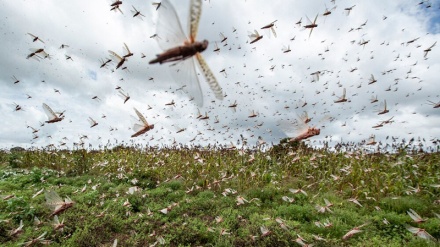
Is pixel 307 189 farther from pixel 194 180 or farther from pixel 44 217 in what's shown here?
pixel 44 217

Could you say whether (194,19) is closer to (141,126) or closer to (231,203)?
(141,126)

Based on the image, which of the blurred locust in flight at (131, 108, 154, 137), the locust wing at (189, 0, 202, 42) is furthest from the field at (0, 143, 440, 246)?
the locust wing at (189, 0, 202, 42)

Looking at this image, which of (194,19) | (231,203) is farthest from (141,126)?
(231,203)

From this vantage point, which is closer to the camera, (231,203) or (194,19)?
(194,19)

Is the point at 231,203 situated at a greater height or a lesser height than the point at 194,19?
lesser

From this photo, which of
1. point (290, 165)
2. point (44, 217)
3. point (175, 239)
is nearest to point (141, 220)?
point (175, 239)

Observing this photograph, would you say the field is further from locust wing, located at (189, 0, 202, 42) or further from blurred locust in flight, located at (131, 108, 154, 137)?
locust wing, located at (189, 0, 202, 42)

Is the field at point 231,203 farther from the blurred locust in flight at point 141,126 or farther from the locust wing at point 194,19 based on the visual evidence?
the locust wing at point 194,19

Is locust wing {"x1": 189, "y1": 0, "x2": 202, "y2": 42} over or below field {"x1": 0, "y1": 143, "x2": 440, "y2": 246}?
over

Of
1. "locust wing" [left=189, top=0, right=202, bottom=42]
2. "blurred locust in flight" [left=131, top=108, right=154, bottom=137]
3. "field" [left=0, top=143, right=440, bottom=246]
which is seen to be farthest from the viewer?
"field" [left=0, top=143, right=440, bottom=246]

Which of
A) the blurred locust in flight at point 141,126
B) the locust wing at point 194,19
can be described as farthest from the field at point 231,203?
the locust wing at point 194,19
